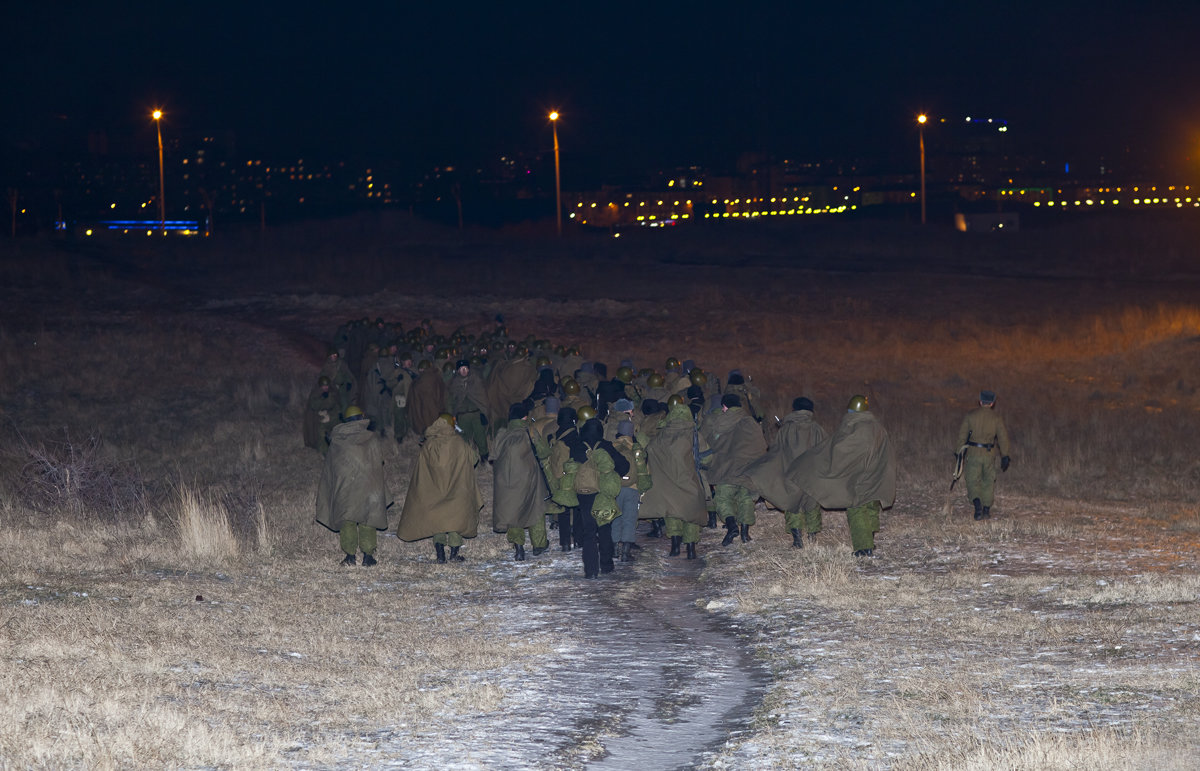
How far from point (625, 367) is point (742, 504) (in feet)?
11.5

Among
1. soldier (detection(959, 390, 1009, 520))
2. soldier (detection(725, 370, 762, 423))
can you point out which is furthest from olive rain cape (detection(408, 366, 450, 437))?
soldier (detection(959, 390, 1009, 520))

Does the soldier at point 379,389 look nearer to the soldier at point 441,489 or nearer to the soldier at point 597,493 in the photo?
the soldier at point 441,489

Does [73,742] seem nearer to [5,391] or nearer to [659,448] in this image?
[659,448]

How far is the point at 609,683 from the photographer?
8.36 meters

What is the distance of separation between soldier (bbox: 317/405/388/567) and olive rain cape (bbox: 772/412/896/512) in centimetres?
395

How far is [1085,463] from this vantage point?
18.5 metres

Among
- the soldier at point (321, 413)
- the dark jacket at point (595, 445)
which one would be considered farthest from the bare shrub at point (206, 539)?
the soldier at point (321, 413)

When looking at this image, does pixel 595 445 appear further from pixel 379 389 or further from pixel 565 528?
pixel 379 389

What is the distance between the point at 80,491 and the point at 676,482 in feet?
23.3

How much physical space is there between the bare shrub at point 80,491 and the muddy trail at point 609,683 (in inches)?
195

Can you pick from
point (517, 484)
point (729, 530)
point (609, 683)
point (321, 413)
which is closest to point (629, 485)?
point (517, 484)

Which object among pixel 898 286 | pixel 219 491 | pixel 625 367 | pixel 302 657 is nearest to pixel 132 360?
pixel 219 491

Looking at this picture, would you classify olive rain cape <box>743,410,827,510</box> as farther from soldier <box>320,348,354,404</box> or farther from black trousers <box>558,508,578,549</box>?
soldier <box>320,348,354,404</box>

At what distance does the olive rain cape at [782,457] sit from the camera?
12688mm
